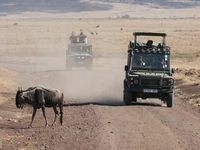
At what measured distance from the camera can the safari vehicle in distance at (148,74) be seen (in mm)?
17734

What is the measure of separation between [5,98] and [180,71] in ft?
51.9

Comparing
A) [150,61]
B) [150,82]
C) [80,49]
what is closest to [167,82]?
[150,82]

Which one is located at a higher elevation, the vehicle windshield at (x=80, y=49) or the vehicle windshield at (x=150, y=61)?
the vehicle windshield at (x=150, y=61)

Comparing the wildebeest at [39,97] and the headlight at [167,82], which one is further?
the headlight at [167,82]

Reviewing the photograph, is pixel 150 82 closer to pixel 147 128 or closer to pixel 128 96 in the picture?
pixel 128 96

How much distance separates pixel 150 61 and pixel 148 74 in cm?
100

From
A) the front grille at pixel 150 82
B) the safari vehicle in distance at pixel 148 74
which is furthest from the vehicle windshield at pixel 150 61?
the front grille at pixel 150 82

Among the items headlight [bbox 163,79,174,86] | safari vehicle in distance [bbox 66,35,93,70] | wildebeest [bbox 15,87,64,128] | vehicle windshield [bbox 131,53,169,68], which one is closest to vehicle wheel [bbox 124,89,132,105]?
vehicle windshield [bbox 131,53,169,68]

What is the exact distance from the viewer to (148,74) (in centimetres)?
1792

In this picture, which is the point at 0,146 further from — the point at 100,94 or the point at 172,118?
the point at 100,94

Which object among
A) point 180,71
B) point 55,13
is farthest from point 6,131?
point 55,13

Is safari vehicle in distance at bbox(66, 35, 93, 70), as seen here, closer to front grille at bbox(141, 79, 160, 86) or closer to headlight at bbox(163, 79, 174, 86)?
front grille at bbox(141, 79, 160, 86)

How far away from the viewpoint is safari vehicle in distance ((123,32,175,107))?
698 inches

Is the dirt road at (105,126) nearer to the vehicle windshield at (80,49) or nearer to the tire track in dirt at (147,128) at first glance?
the tire track in dirt at (147,128)
